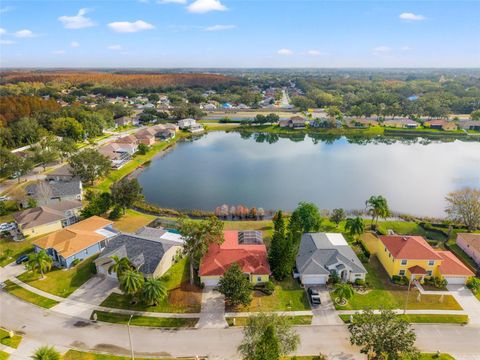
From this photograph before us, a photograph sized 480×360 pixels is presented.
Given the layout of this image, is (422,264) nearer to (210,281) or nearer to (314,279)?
(314,279)

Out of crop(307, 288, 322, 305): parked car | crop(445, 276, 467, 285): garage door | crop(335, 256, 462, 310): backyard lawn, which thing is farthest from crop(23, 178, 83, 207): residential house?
crop(445, 276, 467, 285): garage door

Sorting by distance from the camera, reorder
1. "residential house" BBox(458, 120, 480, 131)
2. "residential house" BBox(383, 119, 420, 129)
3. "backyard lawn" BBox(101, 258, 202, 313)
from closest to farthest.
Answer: "backyard lawn" BBox(101, 258, 202, 313), "residential house" BBox(458, 120, 480, 131), "residential house" BBox(383, 119, 420, 129)

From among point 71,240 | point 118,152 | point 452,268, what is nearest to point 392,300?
point 452,268

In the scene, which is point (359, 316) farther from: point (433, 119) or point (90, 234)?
point (433, 119)

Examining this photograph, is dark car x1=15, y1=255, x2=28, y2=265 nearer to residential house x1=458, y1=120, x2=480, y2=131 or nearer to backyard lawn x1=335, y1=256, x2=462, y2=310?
backyard lawn x1=335, y1=256, x2=462, y2=310

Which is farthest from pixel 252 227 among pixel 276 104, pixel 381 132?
pixel 276 104

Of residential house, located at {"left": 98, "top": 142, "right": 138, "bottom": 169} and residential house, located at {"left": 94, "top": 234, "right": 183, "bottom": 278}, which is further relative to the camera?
residential house, located at {"left": 98, "top": 142, "right": 138, "bottom": 169}
